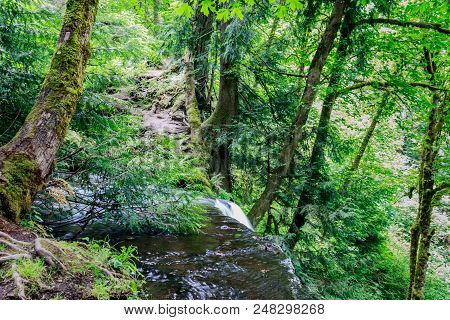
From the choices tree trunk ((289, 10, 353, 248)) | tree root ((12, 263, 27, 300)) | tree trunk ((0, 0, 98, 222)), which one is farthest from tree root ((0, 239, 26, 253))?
tree trunk ((289, 10, 353, 248))

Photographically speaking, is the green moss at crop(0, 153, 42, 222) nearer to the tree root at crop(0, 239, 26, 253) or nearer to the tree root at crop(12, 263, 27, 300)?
the tree root at crop(0, 239, 26, 253)

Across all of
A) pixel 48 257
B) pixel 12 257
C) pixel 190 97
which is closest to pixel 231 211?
pixel 190 97

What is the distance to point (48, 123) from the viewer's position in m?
3.33

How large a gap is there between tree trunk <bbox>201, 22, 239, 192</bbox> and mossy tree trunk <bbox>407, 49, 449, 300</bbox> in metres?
5.11

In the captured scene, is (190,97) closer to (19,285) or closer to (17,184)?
(17,184)

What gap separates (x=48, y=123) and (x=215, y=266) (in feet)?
7.61

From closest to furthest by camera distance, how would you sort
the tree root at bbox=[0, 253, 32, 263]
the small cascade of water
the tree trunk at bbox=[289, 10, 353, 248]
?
1. the tree root at bbox=[0, 253, 32, 263]
2. the small cascade of water
3. the tree trunk at bbox=[289, 10, 353, 248]

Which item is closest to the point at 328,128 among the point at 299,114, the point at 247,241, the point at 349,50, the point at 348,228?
the point at 299,114

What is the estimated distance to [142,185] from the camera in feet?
14.6

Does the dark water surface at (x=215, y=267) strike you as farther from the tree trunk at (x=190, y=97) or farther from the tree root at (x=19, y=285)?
the tree trunk at (x=190, y=97)

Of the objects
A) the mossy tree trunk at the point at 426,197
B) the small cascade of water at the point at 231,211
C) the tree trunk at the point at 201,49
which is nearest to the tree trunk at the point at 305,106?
the small cascade of water at the point at 231,211

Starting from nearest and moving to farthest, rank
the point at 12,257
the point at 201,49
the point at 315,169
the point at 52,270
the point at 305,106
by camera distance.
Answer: the point at 12,257 < the point at 52,270 < the point at 305,106 < the point at 315,169 < the point at 201,49

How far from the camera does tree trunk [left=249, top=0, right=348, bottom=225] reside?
7324 millimetres

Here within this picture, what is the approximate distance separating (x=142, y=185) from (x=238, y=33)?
4.78 m
